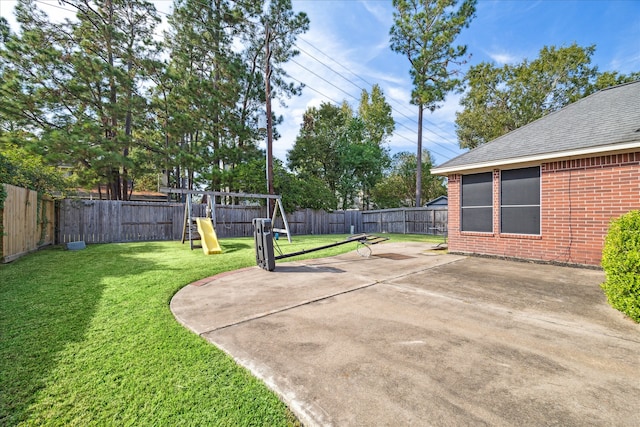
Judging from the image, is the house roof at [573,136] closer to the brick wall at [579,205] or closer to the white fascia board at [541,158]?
the white fascia board at [541,158]

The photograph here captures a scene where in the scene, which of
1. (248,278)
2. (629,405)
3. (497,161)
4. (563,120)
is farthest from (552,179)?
(248,278)

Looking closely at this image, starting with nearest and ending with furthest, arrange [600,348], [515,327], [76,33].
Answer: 1. [600,348]
2. [515,327]
3. [76,33]

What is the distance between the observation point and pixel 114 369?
6.36 feet

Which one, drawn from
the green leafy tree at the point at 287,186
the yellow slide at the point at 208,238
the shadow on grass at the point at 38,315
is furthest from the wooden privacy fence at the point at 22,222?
the green leafy tree at the point at 287,186

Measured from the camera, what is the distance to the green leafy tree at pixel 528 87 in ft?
60.6

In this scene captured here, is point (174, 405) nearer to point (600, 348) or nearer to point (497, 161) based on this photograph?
point (600, 348)

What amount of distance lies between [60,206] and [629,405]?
581 inches

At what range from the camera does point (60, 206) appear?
10.1 metres

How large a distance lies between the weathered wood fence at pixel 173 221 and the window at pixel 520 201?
26.8ft

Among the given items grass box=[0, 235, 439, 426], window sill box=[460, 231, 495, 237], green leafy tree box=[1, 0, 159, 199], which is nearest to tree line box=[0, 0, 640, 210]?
green leafy tree box=[1, 0, 159, 199]

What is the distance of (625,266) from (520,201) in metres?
4.02

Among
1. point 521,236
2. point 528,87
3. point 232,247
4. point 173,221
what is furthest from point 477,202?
point 528,87

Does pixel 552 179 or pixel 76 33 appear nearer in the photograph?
pixel 552 179

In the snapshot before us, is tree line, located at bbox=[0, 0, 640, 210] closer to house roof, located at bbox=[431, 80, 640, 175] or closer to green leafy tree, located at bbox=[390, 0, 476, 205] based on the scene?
green leafy tree, located at bbox=[390, 0, 476, 205]
